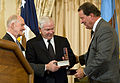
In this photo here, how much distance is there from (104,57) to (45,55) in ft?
2.72

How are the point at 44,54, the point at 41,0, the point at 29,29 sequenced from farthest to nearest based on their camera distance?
1. the point at 41,0
2. the point at 29,29
3. the point at 44,54

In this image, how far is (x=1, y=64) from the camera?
3.45 ft

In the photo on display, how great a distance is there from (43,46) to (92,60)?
73cm

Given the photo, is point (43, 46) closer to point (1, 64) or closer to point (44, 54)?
point (44, 54)

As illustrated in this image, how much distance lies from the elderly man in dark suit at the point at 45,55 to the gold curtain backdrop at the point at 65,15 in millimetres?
1947

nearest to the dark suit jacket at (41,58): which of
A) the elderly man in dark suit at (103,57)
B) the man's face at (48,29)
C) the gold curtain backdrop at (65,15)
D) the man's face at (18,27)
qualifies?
the man's face at (48,29)

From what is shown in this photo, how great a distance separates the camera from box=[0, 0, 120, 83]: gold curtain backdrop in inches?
185

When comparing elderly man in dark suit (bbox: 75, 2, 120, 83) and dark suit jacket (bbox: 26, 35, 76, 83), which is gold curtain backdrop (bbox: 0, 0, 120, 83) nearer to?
dark suit jacket (bbox: 26, 35, 76, 83)

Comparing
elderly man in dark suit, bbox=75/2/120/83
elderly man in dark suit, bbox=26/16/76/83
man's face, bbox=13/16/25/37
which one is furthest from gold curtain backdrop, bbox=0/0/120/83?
elderly man in dark suit, bbox=75/2/120/83

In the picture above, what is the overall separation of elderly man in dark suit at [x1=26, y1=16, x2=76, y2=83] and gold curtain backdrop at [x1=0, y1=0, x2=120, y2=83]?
6.39ft

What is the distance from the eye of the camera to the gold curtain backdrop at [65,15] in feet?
15.4

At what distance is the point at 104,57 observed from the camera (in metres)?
2.44

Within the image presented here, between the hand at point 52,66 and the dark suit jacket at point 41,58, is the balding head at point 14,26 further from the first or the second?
the hand at point 52,66

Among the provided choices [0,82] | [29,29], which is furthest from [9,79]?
[29,29]
